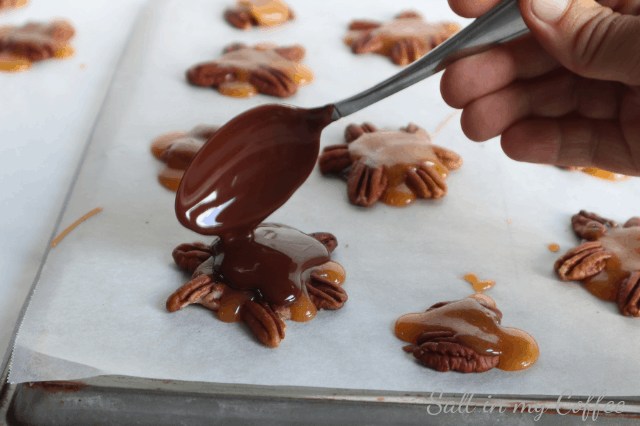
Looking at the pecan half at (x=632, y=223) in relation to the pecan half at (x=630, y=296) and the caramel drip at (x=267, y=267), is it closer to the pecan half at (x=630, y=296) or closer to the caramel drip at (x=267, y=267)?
the pecan half at (x=630, y=296)

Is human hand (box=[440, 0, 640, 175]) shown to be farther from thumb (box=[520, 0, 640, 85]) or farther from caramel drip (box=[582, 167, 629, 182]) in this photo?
caramel drip (box=[582, 167, 629, 182])

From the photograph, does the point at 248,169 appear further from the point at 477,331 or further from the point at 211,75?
the point at 211,75

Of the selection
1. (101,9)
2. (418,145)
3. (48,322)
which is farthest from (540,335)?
(101,9)

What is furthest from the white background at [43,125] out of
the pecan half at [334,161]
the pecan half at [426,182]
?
the pecan half at [426,182]

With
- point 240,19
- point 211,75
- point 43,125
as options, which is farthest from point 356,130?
point 43,125

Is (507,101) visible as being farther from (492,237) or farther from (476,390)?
(476,390)
